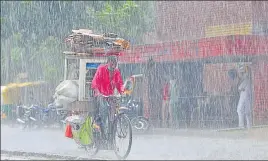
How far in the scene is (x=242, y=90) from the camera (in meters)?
14.2

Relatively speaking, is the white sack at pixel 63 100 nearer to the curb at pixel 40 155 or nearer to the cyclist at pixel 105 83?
the cyclist at pixel 105 83

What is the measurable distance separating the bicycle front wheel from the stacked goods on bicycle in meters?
1.24

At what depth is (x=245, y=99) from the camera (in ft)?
46.6

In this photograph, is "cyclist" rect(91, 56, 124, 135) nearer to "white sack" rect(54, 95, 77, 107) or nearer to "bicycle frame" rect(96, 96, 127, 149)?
"bicycle frame" rect(96, 96, 127, 149)

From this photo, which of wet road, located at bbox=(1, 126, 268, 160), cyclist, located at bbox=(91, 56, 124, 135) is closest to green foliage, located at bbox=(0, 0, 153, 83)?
wet road, located at bbox=(1, 126, 268, 160)

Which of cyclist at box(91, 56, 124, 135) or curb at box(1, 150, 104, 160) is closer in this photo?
cyclist at box(91, 56, 124, 135)

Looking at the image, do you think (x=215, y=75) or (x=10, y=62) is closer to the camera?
(x=215, y=75)

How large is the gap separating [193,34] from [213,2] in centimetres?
149

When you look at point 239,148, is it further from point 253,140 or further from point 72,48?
point 72,48

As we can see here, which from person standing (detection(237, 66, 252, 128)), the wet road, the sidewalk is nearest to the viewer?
the wet road

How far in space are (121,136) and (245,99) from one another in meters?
5.87

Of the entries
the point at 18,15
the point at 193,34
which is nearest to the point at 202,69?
the point at 193,34

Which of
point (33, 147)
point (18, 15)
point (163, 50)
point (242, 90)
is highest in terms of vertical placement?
point (18, 15)

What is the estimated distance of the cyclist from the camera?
30.1 ft
